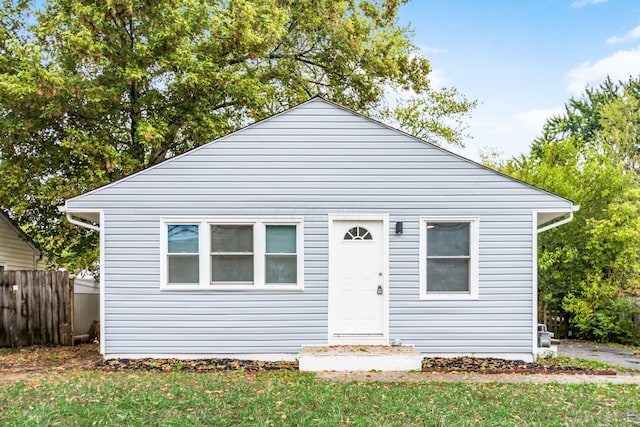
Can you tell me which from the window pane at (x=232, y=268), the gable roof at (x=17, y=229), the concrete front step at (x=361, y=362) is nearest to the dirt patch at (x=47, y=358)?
the window pane at (x=232, y=268)

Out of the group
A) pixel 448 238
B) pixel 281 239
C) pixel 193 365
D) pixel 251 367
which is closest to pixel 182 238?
pixel 281 239

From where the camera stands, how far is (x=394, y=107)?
56.5 ft

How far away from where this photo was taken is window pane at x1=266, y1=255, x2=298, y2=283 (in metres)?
8.33

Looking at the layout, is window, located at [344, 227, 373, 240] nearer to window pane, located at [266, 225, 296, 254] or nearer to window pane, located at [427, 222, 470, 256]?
window pane, located at [266, 225, 296, 254]

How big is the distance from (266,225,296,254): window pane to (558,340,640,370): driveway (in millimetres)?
5672

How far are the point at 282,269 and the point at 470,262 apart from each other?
3.25 m

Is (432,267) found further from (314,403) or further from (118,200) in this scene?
(118,200)

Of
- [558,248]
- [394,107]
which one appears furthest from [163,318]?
[394,107]

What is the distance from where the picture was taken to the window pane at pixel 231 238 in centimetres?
833

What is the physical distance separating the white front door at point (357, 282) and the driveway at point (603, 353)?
13.0 ft

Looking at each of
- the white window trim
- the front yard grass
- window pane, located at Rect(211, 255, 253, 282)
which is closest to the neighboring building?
window pane, located at Rect(211, 255, 253, 282)

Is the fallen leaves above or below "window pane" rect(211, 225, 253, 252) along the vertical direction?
below

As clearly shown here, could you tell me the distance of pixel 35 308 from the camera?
10508 mm

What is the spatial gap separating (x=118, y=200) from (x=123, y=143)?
5555 millimetres
